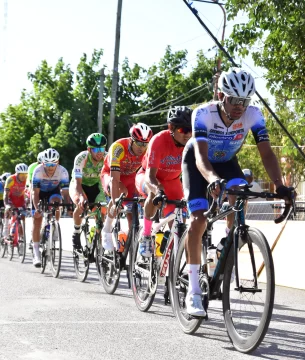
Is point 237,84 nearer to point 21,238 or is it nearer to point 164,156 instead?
point 164,156

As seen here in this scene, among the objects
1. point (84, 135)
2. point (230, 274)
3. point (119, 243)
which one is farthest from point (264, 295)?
point (84, 135)

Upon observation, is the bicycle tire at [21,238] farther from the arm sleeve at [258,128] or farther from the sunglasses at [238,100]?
the sunglasses at [238,100]

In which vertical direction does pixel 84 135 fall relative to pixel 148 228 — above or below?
above

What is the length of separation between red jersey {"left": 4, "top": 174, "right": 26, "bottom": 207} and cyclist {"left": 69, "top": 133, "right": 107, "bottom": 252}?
235 inches

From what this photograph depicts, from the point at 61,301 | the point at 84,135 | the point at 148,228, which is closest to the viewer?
the point at 148,228

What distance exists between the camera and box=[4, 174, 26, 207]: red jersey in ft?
62.4

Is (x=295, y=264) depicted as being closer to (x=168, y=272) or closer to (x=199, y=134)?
(x=168, y=272)

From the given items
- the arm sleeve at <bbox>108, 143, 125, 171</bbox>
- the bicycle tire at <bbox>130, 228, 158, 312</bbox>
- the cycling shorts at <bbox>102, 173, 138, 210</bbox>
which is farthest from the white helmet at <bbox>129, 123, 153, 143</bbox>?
the bicycle tire at <bbox>130, 228, 158, 312</bbox>

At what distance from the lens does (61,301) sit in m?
9.77

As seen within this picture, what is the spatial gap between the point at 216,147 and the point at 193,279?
3.66 feet

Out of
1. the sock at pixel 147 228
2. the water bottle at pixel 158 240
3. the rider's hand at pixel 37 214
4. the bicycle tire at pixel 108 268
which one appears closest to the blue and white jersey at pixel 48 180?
the rider's hand at pixel 37 214

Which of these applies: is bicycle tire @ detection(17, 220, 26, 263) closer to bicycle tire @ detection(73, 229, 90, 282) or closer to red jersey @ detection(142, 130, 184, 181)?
bicycle tire @ detection(73, 229, 90, 282)

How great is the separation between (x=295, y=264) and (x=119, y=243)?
236 cm

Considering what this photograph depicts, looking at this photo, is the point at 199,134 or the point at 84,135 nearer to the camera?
the point at 199,134
